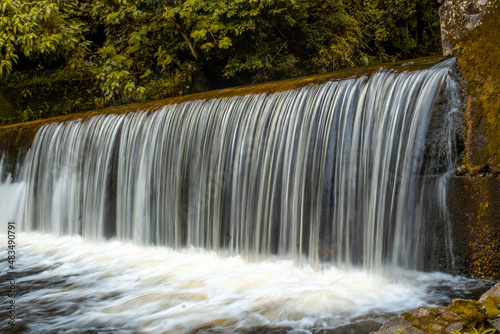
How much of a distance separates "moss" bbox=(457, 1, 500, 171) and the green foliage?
5.25 meters

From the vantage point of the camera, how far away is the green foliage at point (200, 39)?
848 cm

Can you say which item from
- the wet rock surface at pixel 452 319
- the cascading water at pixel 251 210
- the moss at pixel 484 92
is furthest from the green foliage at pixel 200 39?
the wet rock surface at pixel 452 319

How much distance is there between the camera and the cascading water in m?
3.39

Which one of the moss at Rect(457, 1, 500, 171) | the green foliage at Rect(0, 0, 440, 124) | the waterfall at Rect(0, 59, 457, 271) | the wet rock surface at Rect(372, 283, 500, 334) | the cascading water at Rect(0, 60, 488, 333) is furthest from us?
the green foliage at Rect(0, 0, 440, 124)

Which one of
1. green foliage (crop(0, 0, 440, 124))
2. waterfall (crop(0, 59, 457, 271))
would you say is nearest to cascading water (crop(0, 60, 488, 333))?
waterfall (crop(0, 59, 457, 271))

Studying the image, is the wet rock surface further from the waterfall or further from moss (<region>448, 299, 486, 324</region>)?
the waterfall

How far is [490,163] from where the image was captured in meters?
3.24

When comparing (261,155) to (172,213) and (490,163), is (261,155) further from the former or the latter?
(490,163)

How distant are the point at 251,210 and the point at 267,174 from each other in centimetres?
42

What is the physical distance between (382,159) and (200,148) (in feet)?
7.39

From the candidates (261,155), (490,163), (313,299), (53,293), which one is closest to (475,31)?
(490,163)

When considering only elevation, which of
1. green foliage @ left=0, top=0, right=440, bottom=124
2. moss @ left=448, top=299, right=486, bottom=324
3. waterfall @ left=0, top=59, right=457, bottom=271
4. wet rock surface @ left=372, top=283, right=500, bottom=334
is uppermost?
green foliage @ left=0, top=0, right=440, bottom=124

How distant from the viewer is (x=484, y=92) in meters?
3.36

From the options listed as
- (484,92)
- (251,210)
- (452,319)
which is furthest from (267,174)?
(452,319)
